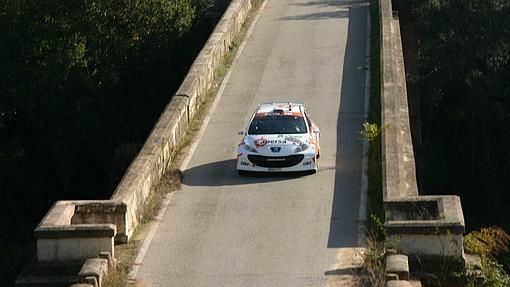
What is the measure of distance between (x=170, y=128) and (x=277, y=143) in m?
2.54

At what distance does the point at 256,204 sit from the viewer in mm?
19891

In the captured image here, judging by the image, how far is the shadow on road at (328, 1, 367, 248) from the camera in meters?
18.4

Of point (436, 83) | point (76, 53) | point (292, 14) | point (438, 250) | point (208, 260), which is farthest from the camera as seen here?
point (292, 14)

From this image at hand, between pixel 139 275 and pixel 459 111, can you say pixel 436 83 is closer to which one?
pixel 459 111

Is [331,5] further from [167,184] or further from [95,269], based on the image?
[95,269]

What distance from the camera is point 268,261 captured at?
1675cm

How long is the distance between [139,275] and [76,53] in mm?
16523

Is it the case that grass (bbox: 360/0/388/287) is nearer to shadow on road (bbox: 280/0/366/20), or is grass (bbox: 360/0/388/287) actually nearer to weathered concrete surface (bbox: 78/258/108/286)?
weathered concrete surface (bbox: 78/258/108/286)

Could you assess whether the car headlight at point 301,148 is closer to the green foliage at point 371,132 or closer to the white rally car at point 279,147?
the white rally car at point 279,147

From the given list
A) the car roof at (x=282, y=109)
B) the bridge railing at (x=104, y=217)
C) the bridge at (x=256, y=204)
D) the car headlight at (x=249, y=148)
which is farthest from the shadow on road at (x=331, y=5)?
the car headlight at (x=249, y=148)

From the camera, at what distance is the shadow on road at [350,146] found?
18.4 metres

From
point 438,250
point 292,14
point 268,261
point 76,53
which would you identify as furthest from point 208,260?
point 292,14

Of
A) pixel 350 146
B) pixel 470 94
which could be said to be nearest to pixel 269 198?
pixel 350 146

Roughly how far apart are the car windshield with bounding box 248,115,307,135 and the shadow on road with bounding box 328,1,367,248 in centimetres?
103
